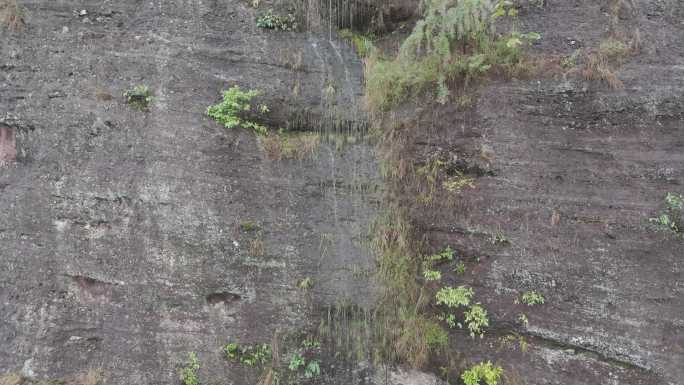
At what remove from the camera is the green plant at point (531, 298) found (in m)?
4.85

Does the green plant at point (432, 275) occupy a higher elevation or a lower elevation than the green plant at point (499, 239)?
lower

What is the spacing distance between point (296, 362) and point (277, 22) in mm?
4009

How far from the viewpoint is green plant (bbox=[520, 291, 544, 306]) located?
15.9 ft

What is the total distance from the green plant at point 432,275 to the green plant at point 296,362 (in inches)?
58.9

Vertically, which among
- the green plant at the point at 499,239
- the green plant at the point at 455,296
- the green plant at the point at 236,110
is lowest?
the green plant at the point at 455,296

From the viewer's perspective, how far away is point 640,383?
4.44m

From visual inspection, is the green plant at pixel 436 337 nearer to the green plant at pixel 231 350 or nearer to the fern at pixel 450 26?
the green plant at pixel 231 350

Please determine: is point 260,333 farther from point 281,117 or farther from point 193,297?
point 281,117

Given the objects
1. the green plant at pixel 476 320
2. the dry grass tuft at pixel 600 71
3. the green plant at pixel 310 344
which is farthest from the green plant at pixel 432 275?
the dry grass tuft at pixel 600 71

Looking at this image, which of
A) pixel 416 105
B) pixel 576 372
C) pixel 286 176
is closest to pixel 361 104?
pixel 416 105

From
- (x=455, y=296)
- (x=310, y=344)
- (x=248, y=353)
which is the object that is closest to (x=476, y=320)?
(x=455, y=296)

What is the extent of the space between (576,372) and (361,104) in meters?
3.61

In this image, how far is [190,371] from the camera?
4930 millimetres

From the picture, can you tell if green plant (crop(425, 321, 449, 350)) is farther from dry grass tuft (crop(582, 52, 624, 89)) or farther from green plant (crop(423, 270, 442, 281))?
dry grass tuft (crop(582, 52, 624, 89))
